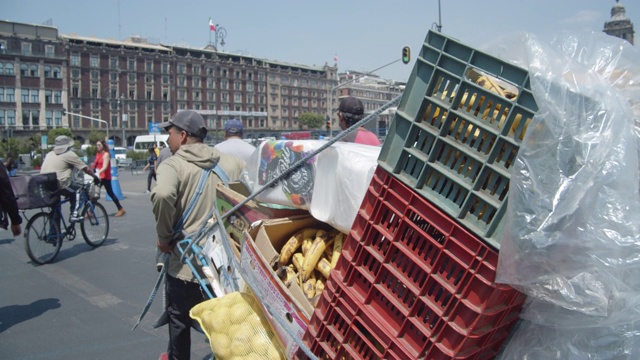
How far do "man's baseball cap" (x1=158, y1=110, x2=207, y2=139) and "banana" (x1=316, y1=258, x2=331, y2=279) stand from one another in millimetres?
1603

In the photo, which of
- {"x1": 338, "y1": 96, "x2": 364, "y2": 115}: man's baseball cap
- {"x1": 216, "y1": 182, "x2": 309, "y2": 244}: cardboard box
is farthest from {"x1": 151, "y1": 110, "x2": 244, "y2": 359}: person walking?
{"x1": 338, "y1": 96, "x2": 364, "y2": 115}: man's baseball cap

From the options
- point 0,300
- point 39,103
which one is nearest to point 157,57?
point 39,103

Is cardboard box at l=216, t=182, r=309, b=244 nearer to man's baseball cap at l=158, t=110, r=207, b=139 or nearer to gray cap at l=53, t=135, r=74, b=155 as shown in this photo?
man's baseball cap at l=158, t=110, r=207, b=139

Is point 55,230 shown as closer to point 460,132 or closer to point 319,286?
point 319,286

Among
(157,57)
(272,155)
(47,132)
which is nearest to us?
(272,155)

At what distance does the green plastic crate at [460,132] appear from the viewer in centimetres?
158

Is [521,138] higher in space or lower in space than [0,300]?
higher

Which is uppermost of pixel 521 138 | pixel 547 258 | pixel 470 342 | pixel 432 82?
pixel 432 82

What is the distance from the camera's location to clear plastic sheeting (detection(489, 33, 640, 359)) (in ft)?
4.99

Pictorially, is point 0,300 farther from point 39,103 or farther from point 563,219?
point 39,103

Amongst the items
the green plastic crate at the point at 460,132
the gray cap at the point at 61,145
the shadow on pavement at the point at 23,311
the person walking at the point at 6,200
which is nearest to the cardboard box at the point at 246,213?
the green plastic crate at the point at 460,132

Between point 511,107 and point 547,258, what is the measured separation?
0.48 meters

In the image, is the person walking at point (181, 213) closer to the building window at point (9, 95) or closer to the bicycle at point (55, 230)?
the bicycle at point (55, 230)

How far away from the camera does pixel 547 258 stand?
155cm
